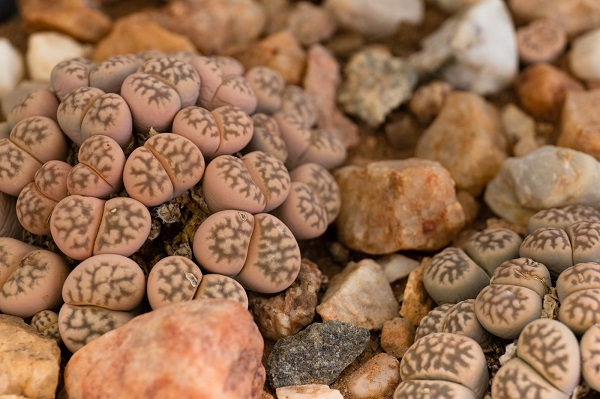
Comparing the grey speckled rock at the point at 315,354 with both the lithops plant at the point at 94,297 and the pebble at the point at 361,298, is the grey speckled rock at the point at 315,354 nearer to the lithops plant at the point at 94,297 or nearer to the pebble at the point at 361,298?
the pebble at the point at 361,298

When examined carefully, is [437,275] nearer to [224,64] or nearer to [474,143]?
[474,143]

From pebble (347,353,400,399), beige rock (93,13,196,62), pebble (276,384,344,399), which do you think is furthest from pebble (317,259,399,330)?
beige rock (93,13,196,62)

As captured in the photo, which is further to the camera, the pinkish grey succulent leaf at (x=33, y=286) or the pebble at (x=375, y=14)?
the pebble at (x=375, y=14)

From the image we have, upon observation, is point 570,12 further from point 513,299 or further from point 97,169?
point 97,169

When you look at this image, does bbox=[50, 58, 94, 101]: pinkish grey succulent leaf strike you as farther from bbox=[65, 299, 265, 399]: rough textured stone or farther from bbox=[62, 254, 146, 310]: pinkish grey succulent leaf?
bbox=[65, 299, 265, 399]: rough textured stone

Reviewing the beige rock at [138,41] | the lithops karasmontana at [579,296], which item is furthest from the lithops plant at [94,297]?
the beige rock at [138,41]
